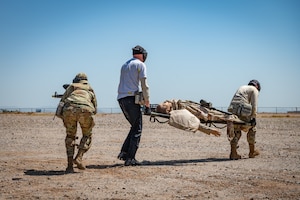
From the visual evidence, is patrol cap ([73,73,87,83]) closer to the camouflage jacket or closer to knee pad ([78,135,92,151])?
the camouflage jacket

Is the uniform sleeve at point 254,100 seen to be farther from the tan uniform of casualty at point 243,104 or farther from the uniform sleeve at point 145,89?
the uniform sleeve at point 145,89

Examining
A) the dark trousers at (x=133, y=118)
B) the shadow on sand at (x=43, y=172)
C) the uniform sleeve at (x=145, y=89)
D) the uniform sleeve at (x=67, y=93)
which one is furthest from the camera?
the dark trousers at (x=133, y=118)

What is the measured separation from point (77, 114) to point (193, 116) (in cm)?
324

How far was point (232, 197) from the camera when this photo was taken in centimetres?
678

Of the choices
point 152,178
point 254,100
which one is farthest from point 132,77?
point 254,100

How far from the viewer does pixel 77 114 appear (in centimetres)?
911

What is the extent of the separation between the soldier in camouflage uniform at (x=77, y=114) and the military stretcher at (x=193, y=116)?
186cm

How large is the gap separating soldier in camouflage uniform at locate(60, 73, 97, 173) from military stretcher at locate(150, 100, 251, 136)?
1864 millimetres

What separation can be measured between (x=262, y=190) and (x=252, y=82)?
566 centimetres

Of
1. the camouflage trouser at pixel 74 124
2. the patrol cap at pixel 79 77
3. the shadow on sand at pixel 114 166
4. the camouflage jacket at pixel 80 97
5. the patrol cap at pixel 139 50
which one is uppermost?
the patrol cap at pixel 139 50

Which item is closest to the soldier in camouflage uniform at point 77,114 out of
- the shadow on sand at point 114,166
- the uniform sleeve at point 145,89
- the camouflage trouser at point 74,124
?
the camouflage trouser at point 74,124

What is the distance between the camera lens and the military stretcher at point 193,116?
10.8 metres

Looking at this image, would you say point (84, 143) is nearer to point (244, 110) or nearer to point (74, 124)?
point (74, 124)

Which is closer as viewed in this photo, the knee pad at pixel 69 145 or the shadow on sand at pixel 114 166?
the shadow on sand at pixel 114 166
